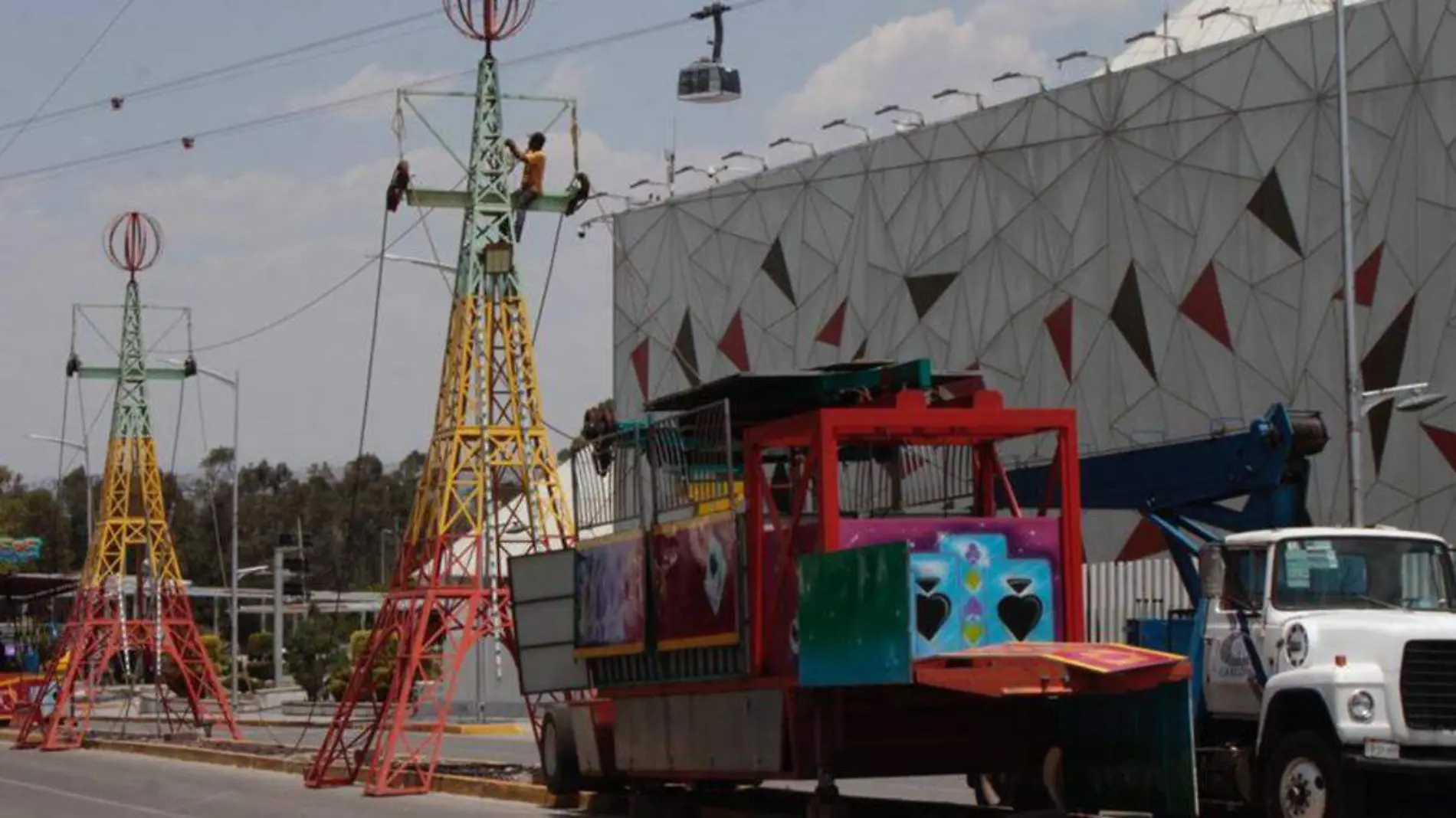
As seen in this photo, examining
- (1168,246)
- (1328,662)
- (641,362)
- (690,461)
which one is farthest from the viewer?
(641,362)

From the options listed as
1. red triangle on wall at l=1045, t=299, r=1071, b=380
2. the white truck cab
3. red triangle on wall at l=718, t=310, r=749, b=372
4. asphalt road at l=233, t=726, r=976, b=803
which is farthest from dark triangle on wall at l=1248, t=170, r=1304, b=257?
the white truck cab

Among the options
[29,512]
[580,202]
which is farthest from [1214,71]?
[29,512]

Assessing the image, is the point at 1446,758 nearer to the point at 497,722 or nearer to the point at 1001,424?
the point at 1001,424

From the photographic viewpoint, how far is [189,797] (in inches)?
1018

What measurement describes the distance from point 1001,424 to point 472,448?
1085 cm

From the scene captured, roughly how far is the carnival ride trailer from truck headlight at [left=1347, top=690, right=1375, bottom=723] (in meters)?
1.18

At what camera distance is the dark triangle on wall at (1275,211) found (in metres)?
44.4

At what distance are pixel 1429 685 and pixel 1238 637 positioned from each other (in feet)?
5.96

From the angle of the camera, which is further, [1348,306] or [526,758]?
[526,758]

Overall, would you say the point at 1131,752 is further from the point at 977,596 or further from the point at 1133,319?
the point at 1133,319

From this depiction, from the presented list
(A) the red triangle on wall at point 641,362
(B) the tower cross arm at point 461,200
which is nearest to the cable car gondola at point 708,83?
(B) the tower cross arm at point 461,200

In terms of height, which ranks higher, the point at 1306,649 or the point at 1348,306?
the point at 1348,306

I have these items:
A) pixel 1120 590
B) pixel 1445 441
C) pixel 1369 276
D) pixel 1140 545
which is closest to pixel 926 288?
pixel 1140 545

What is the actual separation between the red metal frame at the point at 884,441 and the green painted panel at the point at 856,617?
68cm
